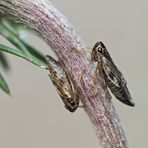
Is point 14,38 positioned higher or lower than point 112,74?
higher

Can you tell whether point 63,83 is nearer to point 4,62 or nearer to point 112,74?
point 112,74

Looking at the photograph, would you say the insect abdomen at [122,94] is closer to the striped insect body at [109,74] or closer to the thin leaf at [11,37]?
the striped insect body at [109,74]

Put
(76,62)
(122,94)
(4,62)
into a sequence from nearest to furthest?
(76,62) → (122,94) → (4,62)

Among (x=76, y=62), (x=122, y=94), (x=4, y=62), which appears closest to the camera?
(x=76, y=62)

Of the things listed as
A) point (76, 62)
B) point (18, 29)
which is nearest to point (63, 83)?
point (76, 62)

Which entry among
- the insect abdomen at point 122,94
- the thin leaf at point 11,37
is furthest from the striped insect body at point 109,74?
the thin leaf at point 11,37

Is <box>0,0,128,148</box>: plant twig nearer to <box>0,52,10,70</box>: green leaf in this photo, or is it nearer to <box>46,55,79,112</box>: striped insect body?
<box>46,55,79,112</box>: striped insect body

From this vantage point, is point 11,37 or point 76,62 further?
point 11,37
